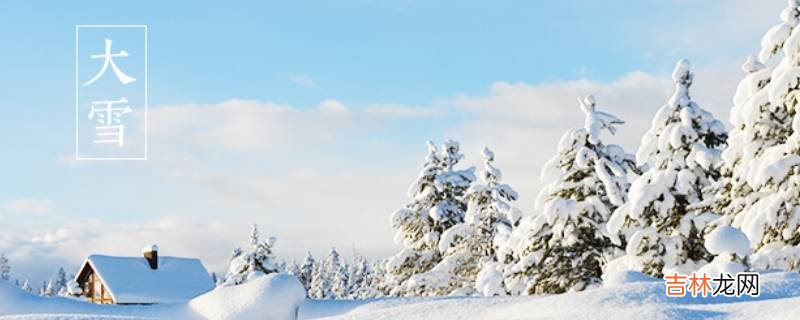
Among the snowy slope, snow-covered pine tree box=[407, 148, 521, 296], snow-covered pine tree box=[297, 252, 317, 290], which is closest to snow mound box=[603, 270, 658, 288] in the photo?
the snowy slope

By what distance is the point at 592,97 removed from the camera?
23.6 metres

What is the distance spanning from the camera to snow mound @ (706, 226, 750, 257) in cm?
1223

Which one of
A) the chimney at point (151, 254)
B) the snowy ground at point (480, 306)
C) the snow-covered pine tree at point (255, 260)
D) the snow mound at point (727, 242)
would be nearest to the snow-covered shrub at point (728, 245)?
the snow mound at point (727, 242)

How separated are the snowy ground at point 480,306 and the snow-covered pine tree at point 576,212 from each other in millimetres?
12928

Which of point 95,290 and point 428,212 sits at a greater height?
point 428,212

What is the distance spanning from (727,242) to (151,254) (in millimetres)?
49718

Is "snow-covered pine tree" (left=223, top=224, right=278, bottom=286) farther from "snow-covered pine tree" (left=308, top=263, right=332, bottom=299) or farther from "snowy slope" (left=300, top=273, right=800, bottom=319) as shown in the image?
"snowy slope" (left=300, top=273, right=800, bottom=319)

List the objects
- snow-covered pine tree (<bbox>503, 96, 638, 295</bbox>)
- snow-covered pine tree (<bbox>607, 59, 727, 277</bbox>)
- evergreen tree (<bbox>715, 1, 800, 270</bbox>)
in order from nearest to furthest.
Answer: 1. evergreen tree (<bbox>715, 1, 800, 270</bbox>)
2. snow-covered pine tree (<bbox>607, 59, 727, 277</bbox>)
3. snow-covered pine tree (<bbox>503, 96, 638, 295</bbox>)

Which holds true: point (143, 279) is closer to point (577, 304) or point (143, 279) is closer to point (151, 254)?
point (151, 254)

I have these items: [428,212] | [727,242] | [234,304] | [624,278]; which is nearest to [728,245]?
[727,242]

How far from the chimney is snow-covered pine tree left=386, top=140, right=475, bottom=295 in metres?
27.8

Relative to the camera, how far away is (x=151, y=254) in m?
57.4

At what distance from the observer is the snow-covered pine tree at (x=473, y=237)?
98.9ft

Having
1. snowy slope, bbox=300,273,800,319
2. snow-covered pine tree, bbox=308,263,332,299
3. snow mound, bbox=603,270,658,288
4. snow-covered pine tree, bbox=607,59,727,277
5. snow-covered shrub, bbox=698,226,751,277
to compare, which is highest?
snow-covered pine tree, bbox=607,59,727,277
